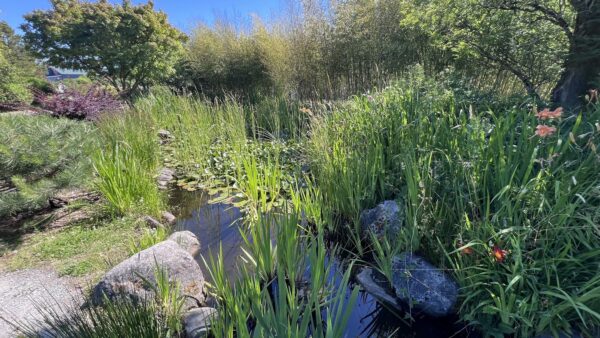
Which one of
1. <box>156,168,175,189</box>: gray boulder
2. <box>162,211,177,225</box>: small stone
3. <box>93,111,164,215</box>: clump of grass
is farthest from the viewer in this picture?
<box>156,168,175,189</box>: gray boulder

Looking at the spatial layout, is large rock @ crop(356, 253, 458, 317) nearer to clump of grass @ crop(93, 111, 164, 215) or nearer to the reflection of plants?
the reflection of plants

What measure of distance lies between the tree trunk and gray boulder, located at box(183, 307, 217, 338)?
297 cm

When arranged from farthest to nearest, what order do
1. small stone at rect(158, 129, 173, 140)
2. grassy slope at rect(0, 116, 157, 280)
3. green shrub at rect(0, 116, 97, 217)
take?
small stone at rect(158, 129, 173, 140) < green shrub at rect(0, 116, 97, 217) < grassy slope at rect(0, 116, 157, 280)

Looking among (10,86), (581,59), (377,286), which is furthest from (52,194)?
(10,86)

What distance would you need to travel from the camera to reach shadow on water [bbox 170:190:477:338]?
61.8 inches

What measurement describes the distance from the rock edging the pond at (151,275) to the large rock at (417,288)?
1.04 m

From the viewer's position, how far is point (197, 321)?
154cm

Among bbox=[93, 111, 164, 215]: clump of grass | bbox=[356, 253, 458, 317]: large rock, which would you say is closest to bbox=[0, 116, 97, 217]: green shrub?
bbox=[93, 111, 164, 215]: clump of grass

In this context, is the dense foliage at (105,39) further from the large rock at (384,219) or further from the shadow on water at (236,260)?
the large rock at (384,219)

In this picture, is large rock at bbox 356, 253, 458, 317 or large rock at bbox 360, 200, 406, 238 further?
large rock at bbox 360, 200, 406, 238

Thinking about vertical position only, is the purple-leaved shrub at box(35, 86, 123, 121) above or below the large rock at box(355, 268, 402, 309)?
above

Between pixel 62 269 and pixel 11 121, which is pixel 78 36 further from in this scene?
pixel 62 269

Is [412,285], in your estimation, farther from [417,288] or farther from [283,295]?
[283,295]

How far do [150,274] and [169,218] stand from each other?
3.93 ft
